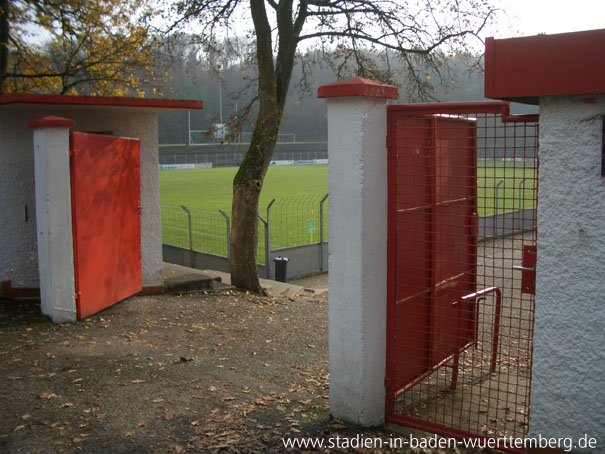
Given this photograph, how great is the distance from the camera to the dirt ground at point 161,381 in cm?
430

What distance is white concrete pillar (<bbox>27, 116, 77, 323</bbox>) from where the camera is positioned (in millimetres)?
7137

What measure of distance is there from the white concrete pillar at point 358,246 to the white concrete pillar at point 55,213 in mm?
4229

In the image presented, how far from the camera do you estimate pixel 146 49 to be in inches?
541

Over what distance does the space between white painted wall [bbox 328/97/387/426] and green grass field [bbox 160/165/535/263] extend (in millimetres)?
765

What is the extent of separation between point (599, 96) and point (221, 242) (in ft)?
59.5

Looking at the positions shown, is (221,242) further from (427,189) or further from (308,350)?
(427,189)

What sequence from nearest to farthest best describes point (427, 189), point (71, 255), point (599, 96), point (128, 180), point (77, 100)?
point (599, 96)
point (427, 189)
point (71, 255)
point (77, 100)
point (128, 180)

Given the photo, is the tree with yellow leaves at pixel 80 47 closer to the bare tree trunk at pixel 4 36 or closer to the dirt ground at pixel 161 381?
the bare tree trunk at pixel 4 36

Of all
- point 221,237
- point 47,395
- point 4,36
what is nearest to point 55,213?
point 47,395

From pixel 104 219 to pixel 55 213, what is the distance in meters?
0.83

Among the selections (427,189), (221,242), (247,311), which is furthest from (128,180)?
(221,242)

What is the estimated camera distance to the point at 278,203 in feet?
112

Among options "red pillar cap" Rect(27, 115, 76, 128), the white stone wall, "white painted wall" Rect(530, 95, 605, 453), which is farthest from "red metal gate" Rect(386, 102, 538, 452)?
the white stone wall

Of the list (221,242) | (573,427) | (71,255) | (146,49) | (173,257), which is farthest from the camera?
(221,242)
